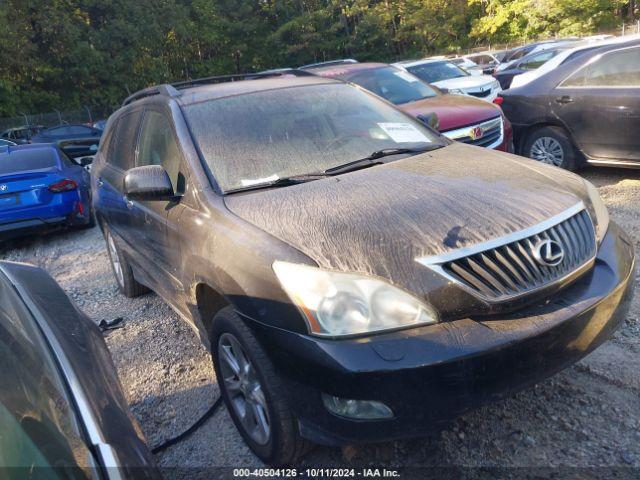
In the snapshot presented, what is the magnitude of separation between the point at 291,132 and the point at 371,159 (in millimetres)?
505

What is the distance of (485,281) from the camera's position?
7.08 feet

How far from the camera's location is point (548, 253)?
227cm

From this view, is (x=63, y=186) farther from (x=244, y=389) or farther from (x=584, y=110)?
(x=584, y=110)

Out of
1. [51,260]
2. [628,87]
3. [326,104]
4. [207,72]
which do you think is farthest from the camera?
[207,72]

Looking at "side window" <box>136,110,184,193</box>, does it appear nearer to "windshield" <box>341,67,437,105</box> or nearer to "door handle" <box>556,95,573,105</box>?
"windshield" <box>341,67,437,105</box>

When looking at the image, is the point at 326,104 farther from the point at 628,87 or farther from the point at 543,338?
the point at 628,87

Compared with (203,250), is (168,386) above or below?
below

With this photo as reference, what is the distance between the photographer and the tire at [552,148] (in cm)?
639

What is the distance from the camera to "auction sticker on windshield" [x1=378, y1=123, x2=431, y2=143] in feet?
11.6

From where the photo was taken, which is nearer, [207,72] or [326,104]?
[326,104]

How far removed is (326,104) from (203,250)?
1451mm

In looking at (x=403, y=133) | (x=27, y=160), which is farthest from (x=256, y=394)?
(x=27, y=160)

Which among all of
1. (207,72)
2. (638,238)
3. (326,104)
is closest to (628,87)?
(638,238)

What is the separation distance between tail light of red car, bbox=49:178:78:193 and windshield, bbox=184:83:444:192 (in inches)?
179
